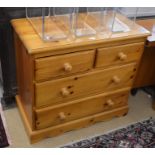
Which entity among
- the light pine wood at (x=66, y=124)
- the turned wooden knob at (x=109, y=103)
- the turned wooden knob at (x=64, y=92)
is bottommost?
the light pine wood at (x=66, y=124)

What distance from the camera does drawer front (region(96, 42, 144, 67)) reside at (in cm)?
149

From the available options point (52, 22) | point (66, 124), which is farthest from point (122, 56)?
point (66, 124)

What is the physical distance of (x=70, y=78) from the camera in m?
1.48

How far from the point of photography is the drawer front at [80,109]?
1593 mm

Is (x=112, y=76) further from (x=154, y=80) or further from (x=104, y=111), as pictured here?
(x=154, y=80)

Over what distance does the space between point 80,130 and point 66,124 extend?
0.46 feet

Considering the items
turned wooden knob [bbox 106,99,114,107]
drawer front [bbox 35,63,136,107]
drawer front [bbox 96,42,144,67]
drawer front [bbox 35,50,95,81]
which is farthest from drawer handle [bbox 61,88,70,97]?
turned wooden knob [bbox 106,99,114,107]

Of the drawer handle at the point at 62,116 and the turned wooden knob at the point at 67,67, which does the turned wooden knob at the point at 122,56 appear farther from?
the drawer handle at the point at 62,116

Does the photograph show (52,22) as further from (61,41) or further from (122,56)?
(122,56)

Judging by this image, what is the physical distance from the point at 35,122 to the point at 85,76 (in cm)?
44

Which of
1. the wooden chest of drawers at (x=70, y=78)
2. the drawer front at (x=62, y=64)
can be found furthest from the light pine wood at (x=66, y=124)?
the drawer front at (x=62, y=64)

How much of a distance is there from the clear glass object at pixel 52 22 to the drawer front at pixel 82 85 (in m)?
0.26

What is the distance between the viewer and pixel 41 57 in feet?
4.31
